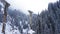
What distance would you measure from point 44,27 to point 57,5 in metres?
6.55

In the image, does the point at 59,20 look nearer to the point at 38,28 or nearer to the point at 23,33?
the point at 38,28

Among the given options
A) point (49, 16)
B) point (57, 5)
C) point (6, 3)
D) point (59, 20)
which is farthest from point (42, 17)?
point (6, 3)

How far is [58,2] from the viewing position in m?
24.8

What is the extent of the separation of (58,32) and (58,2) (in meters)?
7.82

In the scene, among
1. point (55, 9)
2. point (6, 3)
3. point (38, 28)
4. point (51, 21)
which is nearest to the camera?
point (6, 3)

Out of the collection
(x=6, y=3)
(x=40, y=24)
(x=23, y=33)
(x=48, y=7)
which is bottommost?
(x=23, y=33)

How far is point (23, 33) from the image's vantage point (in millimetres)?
23875

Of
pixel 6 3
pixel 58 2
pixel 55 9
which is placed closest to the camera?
pixel 6 3

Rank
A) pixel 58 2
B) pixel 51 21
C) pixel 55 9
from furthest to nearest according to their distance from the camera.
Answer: pixel 58 2 < pixel 55 9 < pixel 51 21

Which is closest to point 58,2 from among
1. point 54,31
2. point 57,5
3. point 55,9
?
point 57,5

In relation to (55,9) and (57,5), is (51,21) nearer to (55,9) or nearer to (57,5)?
(55,9)

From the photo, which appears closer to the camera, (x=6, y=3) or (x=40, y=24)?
(x=6, y=3)

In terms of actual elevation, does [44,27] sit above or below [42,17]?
below

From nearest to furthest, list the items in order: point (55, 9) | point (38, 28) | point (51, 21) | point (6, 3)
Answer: point (6, 3), point (38, 28), point (51, 21), point (55, 9)
